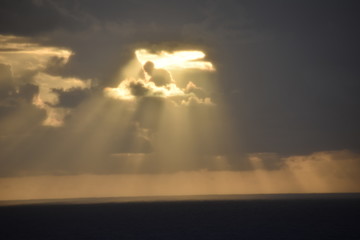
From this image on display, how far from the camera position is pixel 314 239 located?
346 ft

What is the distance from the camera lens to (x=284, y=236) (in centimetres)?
11019

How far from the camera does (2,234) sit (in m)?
128

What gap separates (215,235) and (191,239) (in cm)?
882

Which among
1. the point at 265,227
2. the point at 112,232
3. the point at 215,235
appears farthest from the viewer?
the point at 265,227

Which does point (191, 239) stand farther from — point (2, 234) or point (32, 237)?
point (2, 234)

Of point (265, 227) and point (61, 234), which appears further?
point (265, 227)

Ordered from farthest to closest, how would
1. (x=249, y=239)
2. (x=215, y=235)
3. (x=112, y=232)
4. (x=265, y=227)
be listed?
1. (x=265, y=227)
2. (x=112, y=232)
3. (x=215, y=235)
4. (x=249, y=239)

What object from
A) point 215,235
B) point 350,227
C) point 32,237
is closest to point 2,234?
point 32,237

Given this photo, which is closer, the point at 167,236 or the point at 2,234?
the point at 167,236

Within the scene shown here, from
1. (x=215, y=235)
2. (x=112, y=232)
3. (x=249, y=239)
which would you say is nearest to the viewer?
(x=249, y=239)

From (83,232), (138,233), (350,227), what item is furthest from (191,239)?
(350,227)

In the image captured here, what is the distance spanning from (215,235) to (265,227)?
2438cm

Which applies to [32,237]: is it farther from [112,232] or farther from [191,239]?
[191,239]

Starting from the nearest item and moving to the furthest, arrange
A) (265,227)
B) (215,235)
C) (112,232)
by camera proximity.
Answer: (215,235) → (112,232) → (265,227)
